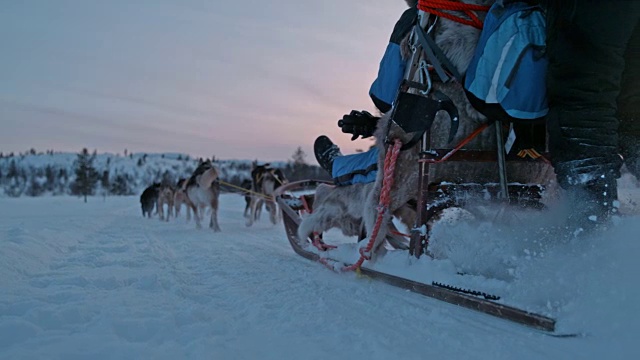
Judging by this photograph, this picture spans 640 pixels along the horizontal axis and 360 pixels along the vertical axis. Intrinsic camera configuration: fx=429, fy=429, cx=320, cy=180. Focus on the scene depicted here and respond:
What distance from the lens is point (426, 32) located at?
250 centimetres

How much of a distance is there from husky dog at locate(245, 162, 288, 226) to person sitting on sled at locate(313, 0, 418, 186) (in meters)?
8.08

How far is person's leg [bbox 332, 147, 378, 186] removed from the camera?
3059 millimetres

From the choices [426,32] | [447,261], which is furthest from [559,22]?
[447,261]

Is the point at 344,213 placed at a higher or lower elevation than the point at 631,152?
lower

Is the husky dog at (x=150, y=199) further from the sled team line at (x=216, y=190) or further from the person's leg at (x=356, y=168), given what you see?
the person's leg at (x=356, y=168)

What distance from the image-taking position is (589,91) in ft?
5.65

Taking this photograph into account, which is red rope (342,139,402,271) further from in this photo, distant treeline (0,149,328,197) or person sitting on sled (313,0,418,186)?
distant treeline (0,149,328,197)

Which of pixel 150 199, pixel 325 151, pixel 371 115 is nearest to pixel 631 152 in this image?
pixel 371 115

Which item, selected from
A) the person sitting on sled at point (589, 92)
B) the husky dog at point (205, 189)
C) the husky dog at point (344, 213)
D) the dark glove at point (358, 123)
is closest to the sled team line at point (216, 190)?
the husky dog at point (205, 189)

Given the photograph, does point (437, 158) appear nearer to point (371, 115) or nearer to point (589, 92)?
point (589, 92)

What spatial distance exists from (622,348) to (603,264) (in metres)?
0.36

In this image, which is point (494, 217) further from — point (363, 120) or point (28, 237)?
point (28, 237)

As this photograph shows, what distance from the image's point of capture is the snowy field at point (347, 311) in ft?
4.64

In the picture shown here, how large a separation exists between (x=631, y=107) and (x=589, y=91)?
1.48ft
